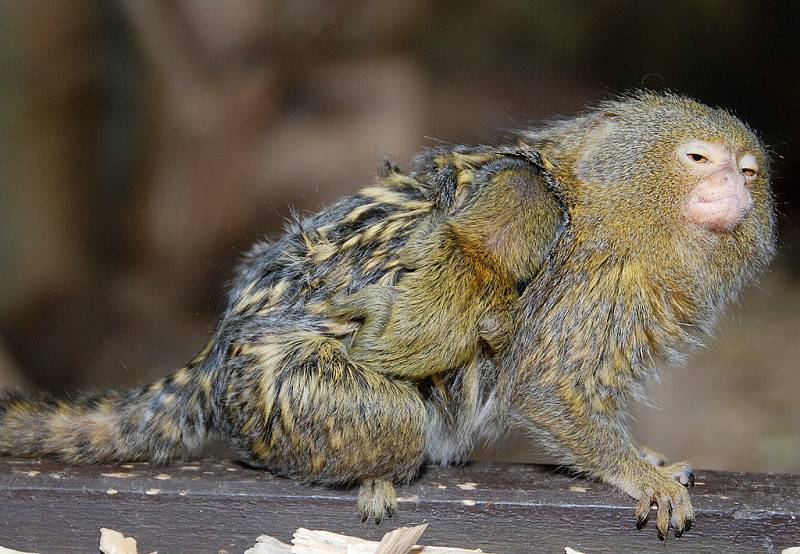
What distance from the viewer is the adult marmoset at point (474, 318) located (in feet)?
6.84

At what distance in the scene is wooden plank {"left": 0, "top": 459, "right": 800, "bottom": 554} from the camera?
2086 mm

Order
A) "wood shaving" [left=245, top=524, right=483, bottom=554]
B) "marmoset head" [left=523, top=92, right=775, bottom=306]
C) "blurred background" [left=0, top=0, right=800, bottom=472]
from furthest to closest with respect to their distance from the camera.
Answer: "blurred background" [left=0, top=0, right=800, bottom=472], "marmoset head" [left=523, top=92, right=775, bottom=306], "wood shaving" [left=245, top=524, right=483, bottom=554]

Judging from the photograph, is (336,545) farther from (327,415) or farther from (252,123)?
(252,123)

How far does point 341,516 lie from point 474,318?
21.3 inches

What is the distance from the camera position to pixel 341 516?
2.10 m

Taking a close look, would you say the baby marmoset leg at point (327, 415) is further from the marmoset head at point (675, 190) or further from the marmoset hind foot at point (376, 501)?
the marmoset head at point (675, 190)

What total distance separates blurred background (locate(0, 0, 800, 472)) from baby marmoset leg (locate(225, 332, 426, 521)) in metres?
1.89

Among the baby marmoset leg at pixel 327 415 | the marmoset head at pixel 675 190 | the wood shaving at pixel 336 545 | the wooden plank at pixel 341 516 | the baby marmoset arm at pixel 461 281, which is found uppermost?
the marmoset head at pixel 675 190

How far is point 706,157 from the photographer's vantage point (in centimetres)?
225

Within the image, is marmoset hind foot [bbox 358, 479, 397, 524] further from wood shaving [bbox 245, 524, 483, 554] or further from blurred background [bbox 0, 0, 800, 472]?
blurred background [bbox 0, 0, 800, 472]

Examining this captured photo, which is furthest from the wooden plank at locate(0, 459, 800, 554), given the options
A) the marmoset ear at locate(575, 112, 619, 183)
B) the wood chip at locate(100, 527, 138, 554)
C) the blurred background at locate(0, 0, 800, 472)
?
the blurred background at locate(0, 0, 800, 472)

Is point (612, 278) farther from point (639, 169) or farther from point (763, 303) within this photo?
point (763, 303)

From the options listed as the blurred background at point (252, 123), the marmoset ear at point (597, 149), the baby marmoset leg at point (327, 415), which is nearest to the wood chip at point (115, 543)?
the baby marmoset leg at point (327, 415)

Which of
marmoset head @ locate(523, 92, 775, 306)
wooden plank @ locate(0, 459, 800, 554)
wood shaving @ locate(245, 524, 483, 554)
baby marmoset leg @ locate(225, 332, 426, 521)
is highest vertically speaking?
marmoset head @ locate(523, 92, 775, 306)
